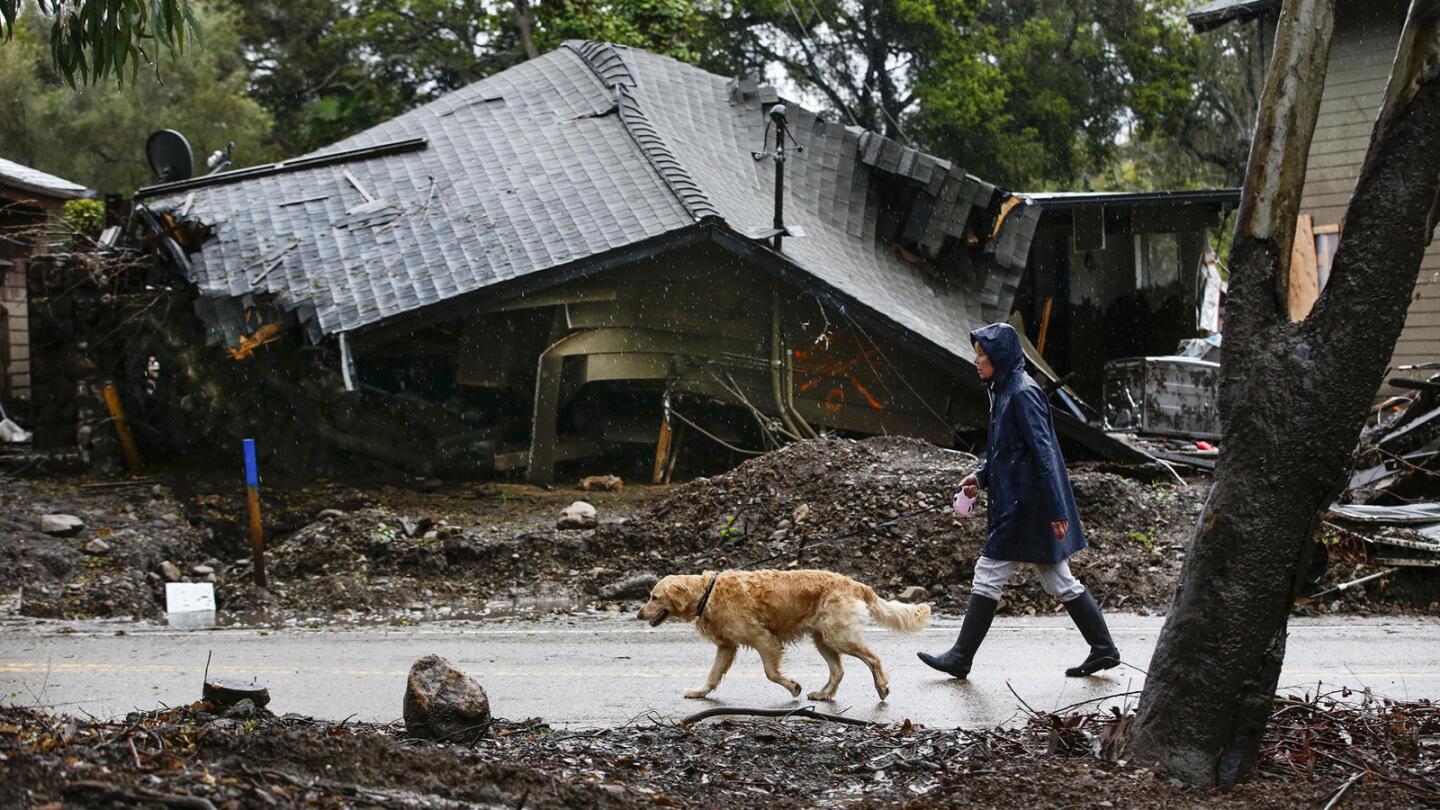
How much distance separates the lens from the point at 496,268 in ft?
52.7

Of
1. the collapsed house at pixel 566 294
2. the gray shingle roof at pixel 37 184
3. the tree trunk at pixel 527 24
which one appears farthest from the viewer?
the tree trunk at pixel 527 24

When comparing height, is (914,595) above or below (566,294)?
below

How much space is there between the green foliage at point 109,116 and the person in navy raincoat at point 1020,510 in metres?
32.1

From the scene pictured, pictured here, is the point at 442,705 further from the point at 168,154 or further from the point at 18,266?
the point at 18,266

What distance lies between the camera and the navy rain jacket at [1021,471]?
25.2ft

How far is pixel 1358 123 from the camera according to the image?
22234mm

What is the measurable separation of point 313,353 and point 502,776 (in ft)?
42.4

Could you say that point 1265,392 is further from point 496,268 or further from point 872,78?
point 872,78

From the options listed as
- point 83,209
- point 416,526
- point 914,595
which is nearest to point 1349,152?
point 914,595

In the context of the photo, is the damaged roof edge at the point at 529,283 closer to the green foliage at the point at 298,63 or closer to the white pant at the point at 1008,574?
the white pant at the point at 1008,574

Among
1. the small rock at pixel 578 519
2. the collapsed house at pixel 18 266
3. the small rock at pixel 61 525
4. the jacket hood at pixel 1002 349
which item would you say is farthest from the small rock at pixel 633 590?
the collapsed house at pixel 18 266

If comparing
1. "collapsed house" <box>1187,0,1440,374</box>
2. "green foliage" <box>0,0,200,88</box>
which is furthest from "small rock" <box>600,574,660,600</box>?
"collapsed house" <box>1187,0,1440,374</box>

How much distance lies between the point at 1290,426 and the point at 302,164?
1657 cm

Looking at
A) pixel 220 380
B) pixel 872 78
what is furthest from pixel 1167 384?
pixel 872 78
